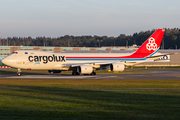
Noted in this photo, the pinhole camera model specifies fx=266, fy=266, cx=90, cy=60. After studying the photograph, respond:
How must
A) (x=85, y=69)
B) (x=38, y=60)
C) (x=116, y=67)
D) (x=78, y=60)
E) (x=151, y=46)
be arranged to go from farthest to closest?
(x=151, y=46) < (x=78, y=60) < (x=116, y=67) < (x=38, y=60) < (x=85, y=69)

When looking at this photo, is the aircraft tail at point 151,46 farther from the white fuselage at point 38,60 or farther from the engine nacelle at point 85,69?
the white fuselage at point 38,60

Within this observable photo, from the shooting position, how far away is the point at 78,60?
51688 millimetres

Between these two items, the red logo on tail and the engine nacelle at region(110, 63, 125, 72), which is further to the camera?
the red logo on tail

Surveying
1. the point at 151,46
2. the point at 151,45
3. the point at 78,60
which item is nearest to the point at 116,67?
the point at 78,60

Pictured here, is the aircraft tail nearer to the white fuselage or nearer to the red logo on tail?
the red logo on tail

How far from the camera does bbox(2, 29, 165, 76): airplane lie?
48125 mm

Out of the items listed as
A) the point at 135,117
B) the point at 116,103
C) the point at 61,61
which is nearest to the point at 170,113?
the point at 135,117

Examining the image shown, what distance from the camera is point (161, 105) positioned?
17219 millimetres

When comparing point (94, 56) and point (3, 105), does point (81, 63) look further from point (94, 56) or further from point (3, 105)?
point (3, 105)

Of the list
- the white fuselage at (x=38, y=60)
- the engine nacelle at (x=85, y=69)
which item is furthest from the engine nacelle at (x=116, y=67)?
the white fuselage at (x=38, y=60)

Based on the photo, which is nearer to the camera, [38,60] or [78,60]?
[38,60]

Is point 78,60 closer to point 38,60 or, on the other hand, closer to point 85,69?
point 85,69

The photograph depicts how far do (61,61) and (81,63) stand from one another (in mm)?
4064

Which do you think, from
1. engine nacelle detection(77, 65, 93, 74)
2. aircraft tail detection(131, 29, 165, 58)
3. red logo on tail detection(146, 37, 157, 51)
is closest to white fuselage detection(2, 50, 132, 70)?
engine nacelle detection(77, 65, 93, 74)
